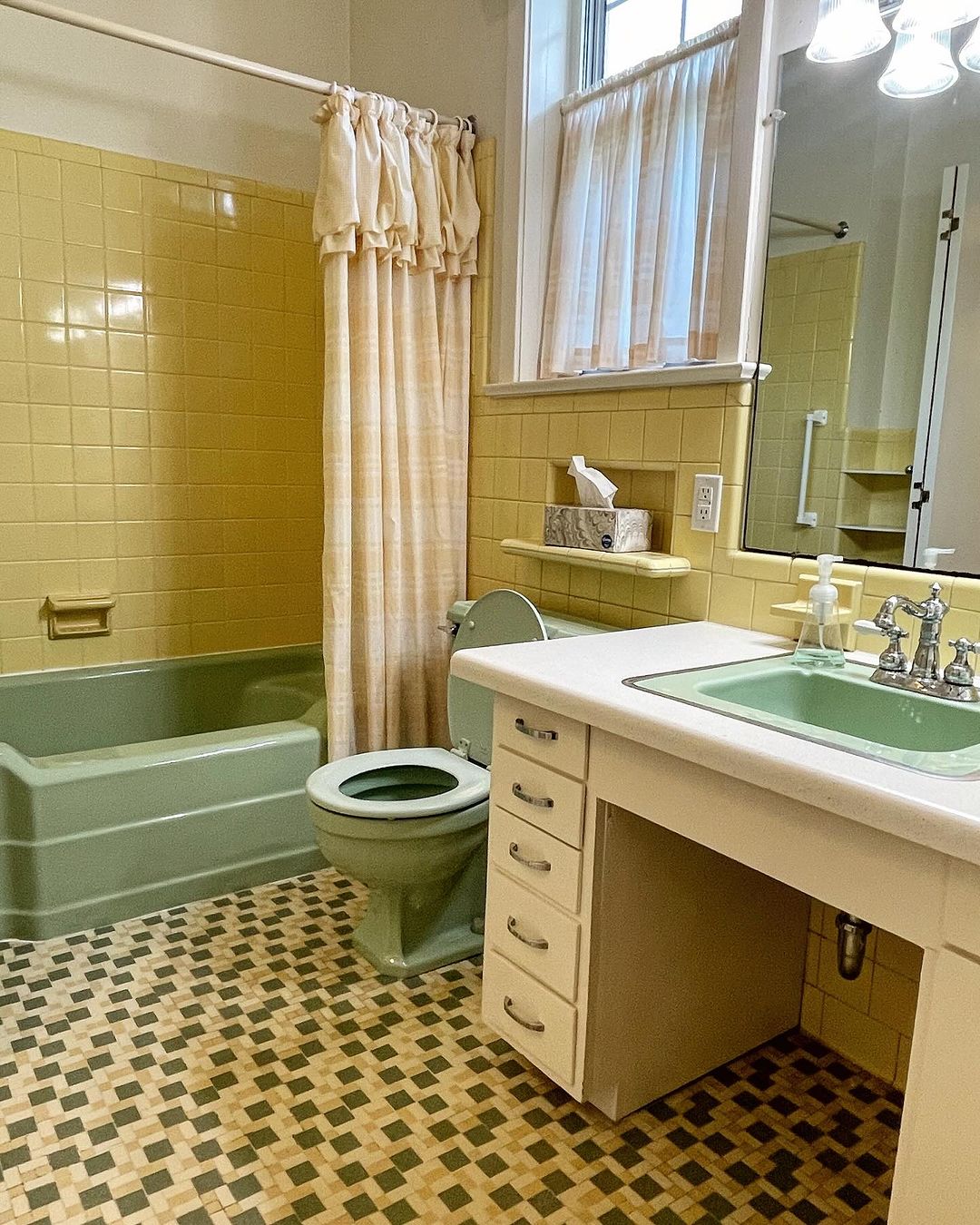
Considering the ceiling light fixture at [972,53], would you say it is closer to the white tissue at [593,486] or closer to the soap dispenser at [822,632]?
the soap dispenser at [822,632]

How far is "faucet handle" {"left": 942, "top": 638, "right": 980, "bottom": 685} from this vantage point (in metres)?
1.31

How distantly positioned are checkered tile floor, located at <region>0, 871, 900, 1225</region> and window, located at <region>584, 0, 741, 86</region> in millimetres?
2100

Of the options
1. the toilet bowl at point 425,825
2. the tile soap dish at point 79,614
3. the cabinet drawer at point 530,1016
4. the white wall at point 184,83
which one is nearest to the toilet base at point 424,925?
the toilet bowl at point 425,825

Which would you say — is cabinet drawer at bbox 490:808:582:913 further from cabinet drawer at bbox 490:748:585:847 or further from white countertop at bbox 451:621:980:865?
white countertop at bbox 451:621:980:865

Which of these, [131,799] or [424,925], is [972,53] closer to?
[424,925]

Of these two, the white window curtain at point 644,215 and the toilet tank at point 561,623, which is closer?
the white window curtain at point 644,215

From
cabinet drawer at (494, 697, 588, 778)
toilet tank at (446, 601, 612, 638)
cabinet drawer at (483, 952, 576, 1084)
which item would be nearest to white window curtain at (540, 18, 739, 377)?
toilet tank at (446, 601, 612, 638)

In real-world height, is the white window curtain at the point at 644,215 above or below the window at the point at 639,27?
below

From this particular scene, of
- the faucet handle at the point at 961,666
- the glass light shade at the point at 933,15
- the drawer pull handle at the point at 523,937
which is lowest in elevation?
the drawer pull handle at the point at 523,937

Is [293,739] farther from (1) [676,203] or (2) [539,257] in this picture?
(1) [676,203]

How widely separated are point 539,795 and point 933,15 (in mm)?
1380

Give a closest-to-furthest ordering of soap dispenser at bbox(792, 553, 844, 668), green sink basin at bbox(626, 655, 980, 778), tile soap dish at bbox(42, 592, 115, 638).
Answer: green sink basin at bbox(626, 655, 980, 778)
soap dispenser at bbox(792, 553, 844, 668)
tile soap dish at bbox(42, 592, 115, 638)

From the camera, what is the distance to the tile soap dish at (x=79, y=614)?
257cm

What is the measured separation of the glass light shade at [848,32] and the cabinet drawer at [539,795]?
50.9 inches
